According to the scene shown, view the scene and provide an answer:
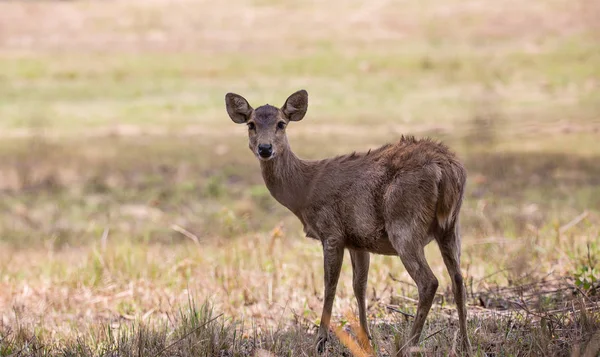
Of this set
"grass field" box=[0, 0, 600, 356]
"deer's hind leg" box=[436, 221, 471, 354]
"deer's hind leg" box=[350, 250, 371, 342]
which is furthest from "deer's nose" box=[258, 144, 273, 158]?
"deer's hind leg" box=[436, 221, 471, 354]

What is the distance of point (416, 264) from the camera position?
696 cm

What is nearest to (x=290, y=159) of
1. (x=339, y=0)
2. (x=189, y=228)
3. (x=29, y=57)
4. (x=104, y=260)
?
(x=104, y=260)

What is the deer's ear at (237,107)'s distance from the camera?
8.26 metres

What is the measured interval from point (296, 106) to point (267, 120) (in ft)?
1.46

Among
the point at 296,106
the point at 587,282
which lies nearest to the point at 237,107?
the point at 296,106

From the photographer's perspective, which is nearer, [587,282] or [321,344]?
[321,344]

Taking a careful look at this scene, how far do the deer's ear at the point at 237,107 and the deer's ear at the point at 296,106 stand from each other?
32 cm

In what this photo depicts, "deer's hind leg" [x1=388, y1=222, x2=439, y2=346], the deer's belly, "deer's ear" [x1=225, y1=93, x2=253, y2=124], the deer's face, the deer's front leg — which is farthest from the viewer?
"deer's ear" [x1=225, y1=93, x2=253, y2=124]

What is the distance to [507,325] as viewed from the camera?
7.23 m

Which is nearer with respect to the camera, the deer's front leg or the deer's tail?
the deer's tail

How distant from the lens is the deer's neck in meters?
7.91

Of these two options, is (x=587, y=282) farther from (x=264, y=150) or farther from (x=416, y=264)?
(x=264, y=150)

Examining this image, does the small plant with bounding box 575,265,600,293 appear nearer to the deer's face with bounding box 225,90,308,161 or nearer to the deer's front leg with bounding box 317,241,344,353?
the deer's front leg with bounding box 317,241,344,353

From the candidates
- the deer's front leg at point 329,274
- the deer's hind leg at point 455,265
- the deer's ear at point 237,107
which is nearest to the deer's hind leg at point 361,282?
the deer's front leg at point 329,274
